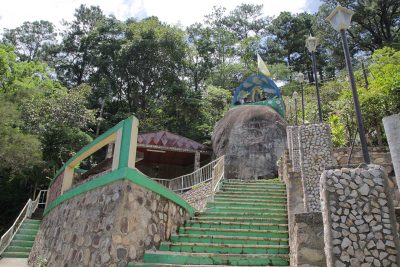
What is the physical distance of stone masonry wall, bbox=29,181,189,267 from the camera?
4.25m

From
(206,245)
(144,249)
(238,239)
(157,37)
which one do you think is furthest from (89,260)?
(157,37)

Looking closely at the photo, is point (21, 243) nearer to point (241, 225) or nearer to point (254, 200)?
point (254, 200)

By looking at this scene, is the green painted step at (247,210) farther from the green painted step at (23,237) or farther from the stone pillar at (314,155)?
the green painted step at (23,237)

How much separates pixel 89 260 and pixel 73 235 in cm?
101

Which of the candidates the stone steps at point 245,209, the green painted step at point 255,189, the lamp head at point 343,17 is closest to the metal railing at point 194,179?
the green painted step at point 255,189

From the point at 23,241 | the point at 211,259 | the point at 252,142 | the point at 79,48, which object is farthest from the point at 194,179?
the point at 79,48

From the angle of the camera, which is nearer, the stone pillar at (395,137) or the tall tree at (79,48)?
the stone pillar at (395,137)

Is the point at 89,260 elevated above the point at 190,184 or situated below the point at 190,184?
below

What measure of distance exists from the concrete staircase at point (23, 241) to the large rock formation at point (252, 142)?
8.76 meters

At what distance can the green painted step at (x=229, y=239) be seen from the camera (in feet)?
17.9

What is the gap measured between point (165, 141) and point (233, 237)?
1195 cm

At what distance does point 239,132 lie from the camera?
648 inches

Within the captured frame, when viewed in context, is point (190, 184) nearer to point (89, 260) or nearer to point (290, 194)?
point (290, 194)

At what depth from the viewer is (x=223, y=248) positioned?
16.8 ft
